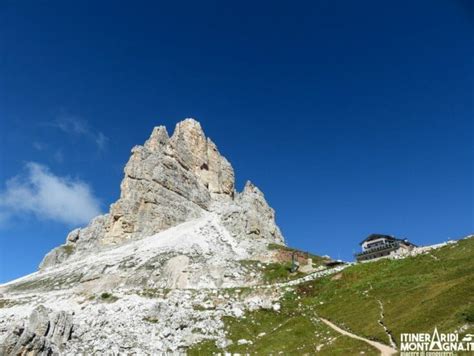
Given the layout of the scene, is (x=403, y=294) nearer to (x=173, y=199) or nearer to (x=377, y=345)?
(x=377, y=345)

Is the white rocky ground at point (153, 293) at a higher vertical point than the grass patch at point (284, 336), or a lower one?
higher

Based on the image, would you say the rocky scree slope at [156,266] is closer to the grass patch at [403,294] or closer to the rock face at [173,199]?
the rock face at [173,199]

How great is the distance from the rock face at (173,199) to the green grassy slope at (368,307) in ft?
139

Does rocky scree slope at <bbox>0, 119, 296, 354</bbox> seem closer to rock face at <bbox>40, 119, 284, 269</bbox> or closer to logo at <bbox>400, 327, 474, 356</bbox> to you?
rock face at <bbox>40, 119, 284, 269</bbox>

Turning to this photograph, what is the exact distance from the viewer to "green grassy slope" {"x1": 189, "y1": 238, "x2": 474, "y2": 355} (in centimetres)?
4300

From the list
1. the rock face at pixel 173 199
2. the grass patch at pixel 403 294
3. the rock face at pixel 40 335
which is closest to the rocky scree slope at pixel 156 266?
the rock face at pixel 40 335

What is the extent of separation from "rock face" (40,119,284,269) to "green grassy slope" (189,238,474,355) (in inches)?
1665

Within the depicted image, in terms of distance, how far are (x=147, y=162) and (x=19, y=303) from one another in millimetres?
63167

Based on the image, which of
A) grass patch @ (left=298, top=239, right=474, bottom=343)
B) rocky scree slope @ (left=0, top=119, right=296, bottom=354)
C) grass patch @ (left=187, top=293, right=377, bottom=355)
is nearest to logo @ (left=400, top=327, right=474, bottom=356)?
grass patch @ (left=298, top=239, right=474, bottom=343)

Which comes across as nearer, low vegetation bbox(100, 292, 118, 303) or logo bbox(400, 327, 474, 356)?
logo bbox(400, 327, 474, 356)

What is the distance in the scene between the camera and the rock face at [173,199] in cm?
12662

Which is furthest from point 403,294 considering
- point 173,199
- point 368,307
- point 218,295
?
point 173,199

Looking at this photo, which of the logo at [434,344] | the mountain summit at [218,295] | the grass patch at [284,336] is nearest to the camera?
the logo at [434,344]

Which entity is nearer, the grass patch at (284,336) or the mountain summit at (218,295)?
the grass patch at (284,336)
